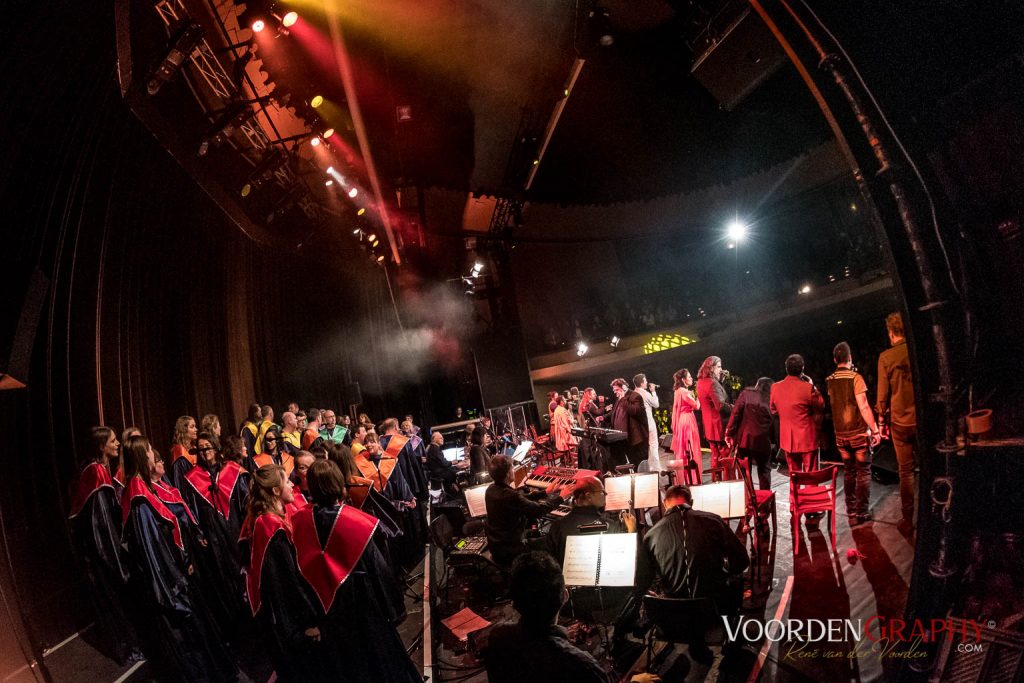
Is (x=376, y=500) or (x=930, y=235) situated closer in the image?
(x=930, y=235)

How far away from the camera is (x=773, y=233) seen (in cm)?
1659

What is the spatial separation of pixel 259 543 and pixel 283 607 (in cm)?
47

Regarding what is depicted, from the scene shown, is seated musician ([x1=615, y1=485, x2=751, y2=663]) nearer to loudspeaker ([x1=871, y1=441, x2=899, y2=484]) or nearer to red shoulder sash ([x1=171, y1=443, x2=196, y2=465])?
loudspeaker ([x1=871, y1=441, x2=899, y2=484])

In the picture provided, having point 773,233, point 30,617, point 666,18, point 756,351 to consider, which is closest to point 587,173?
point 666,18

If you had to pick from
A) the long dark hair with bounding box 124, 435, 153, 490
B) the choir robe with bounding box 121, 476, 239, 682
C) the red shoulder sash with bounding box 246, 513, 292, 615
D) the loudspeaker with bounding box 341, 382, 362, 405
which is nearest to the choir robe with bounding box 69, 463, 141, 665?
the choir robe with bounding box 121, 476, 239, 682

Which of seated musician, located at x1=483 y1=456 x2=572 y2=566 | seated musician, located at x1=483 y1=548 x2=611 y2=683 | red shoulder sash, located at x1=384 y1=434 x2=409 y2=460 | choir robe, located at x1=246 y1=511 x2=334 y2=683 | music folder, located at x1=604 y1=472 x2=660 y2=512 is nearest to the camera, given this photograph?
seated musician, located at x1=483 y1=548 x2=611 y2=683

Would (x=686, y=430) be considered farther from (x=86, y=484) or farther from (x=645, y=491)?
(x=86, y=484)

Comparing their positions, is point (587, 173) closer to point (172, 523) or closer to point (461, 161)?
point (461, 161)

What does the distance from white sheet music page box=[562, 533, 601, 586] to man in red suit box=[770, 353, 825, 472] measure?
3.28 metres

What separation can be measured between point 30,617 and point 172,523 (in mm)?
1525

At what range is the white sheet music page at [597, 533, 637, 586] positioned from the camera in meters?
3.35

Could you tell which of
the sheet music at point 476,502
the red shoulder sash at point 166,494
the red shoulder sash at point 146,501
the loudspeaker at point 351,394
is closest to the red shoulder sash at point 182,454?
the red shoulder sash at point 166,494

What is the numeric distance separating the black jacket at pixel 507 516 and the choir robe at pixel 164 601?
2.85 metres

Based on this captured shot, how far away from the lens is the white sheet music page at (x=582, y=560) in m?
3.46
